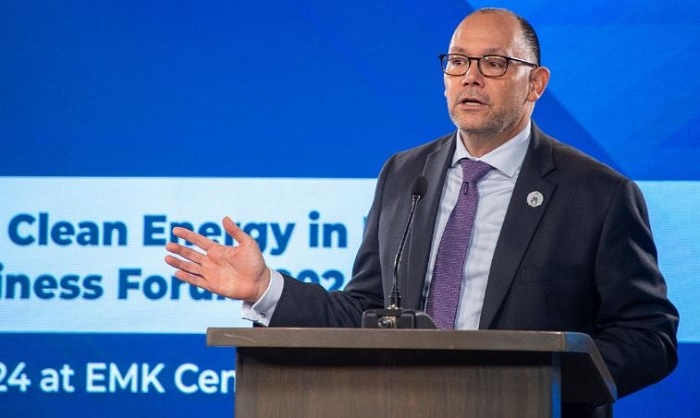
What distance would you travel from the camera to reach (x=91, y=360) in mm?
3836

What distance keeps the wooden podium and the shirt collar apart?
3.11 ft

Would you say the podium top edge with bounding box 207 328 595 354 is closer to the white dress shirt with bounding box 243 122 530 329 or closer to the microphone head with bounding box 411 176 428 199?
the microphone head with bounding box 411 176 428 199

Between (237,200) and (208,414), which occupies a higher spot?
(237,200)

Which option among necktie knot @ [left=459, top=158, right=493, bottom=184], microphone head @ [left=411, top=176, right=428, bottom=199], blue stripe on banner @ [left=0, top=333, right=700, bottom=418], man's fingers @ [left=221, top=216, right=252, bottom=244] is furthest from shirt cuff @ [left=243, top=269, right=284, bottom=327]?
blue stripe on banner @ [left=0, top=333, right=700, bottom=418]

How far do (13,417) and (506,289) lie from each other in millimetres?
2162

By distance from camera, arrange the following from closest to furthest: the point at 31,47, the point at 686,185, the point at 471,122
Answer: the point at 471,122, the point at 686,185, the point at 31,47

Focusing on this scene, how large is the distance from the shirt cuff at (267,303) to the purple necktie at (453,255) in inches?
17.9

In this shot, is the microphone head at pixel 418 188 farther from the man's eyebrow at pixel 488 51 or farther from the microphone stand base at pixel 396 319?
the man's eyebrow at pixel 488 51

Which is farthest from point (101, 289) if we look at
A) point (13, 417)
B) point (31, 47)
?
point (31, 47)

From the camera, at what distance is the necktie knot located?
2.70 meters

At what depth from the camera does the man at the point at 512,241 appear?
7.96 ft

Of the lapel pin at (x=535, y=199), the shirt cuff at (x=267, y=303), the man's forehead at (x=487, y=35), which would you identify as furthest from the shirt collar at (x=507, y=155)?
the shirt cuff at (x=267, y=303)

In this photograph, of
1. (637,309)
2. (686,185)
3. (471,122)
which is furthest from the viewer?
(686,185)

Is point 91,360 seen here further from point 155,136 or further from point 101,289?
point 155,136
